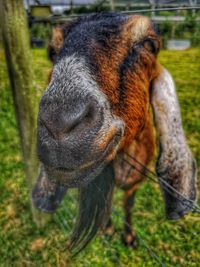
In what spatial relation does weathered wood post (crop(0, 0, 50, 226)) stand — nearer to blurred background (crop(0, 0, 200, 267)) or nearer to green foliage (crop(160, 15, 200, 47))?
blurred background (crop(0, 0, 200, 267))

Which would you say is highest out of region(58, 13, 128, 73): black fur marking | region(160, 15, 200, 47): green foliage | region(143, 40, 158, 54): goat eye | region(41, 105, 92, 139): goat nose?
region(58, 13, 128, 73): black fur marking

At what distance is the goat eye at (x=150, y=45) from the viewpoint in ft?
4.75

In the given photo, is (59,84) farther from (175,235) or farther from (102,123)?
(175,235)

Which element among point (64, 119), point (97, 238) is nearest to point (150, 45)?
point (64, 119)

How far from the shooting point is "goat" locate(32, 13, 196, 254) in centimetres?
120

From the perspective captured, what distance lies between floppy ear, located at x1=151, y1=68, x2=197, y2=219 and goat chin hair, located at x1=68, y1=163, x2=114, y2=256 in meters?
0.32

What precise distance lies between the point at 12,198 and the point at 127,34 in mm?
2638

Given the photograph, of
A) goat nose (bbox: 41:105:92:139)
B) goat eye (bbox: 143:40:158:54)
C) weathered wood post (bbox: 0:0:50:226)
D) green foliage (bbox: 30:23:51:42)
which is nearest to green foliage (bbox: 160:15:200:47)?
weathered wood post (bbox: 0:0:50:226)

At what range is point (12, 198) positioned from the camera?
11.6 feet

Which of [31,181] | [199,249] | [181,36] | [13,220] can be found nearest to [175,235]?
[199,249]

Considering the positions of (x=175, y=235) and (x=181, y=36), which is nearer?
(x=175, y=235)

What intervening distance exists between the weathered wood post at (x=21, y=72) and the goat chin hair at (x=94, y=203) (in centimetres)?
100

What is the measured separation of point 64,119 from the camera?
1.16 meters

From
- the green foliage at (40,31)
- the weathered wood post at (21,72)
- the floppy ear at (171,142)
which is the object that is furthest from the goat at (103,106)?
the green foliage at (40,31)
